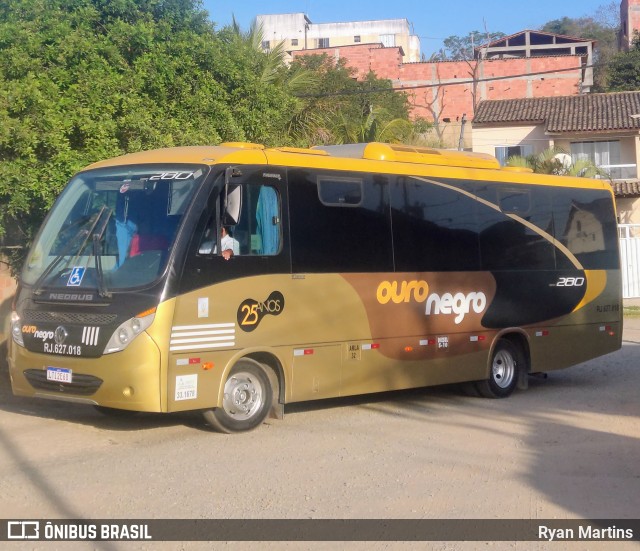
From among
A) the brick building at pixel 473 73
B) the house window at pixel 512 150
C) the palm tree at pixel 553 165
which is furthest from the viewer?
the brick building at pixel 473 73

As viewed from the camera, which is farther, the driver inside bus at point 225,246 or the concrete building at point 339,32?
the concrete building at point 339,32

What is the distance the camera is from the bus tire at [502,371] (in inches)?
548

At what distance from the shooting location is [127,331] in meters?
9.60

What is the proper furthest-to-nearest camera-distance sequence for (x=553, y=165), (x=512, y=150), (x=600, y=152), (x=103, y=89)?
(x=512, y=150)
(x=600, y=152)
(x=553, y=165)
(x=103, y=89)

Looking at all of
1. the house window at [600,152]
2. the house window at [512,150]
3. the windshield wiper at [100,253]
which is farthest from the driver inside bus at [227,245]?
the house window at [512,150]

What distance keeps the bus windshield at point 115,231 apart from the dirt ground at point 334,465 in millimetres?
1724

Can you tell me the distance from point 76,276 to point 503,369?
22.5ft

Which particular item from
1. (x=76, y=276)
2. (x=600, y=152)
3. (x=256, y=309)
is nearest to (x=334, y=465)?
(x=256, y=309)

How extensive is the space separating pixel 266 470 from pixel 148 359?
1788mm

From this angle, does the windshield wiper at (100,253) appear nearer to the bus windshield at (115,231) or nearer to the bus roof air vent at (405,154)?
the bus windshield at (115,231)

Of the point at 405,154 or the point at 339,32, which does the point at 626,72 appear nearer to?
the point at 339,32

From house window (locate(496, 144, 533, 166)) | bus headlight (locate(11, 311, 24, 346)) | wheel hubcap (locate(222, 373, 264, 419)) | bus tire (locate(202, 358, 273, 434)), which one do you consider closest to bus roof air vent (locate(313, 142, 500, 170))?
bus tire (locate(202, 358, 273, 434))
